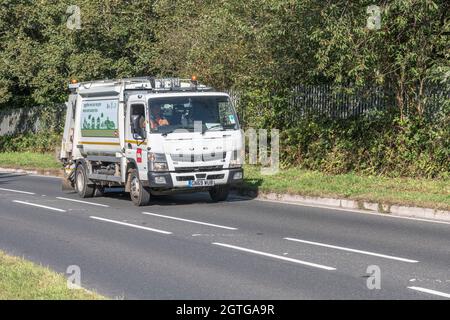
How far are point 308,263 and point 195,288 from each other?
2.05 m

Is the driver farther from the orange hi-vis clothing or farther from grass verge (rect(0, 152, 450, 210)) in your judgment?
grass verge (rect(0, 152, 450, 210))

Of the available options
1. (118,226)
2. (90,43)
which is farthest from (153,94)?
(90,43)

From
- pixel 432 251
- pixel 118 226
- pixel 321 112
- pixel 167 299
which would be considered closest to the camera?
pixel 167 299

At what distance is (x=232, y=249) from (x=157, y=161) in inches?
217

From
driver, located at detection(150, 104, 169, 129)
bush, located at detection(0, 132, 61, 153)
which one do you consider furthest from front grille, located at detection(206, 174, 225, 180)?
bush, located at detection(0, 132, 61, 153)

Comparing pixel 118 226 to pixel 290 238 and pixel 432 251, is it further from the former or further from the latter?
pixel 432 251

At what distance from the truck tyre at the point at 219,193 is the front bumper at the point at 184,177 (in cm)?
87

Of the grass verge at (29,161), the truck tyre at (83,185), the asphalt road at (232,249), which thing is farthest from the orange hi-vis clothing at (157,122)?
the grass verge at (29,161)

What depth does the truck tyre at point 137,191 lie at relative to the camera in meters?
17.5

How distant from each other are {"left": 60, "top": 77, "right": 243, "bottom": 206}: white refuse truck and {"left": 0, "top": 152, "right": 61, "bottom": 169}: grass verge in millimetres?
11148

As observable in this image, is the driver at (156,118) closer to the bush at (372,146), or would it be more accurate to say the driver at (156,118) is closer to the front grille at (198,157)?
the front grille at (198,157)

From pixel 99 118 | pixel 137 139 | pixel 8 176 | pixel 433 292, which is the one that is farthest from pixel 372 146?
pixel 8 176

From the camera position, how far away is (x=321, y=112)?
23.7 m

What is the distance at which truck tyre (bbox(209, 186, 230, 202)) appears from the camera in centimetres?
1842
